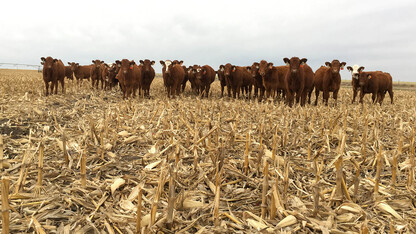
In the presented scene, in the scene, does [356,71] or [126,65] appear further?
[356,71]

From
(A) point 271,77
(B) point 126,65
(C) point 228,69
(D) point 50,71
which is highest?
(C) point 228,69

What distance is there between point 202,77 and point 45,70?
29.3ft

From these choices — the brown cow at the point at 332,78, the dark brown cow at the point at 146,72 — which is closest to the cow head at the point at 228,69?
the dark brown cow at the point at 146,72

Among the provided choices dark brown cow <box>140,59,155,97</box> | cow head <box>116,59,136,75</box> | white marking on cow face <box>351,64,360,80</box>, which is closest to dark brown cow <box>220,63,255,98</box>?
dark brown cow <box>140,59,155,97</box>

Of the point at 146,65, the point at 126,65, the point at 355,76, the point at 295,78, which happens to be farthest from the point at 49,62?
the point at 355,76

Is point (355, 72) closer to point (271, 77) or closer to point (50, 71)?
point (271, 77)

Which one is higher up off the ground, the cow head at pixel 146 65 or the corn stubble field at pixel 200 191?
the cow head at pixel 146 65

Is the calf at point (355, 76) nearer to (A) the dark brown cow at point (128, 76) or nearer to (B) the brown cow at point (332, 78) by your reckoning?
(B) the brown cow at point (332, 78)

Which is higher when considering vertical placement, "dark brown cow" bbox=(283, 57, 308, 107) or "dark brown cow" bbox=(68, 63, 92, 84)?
"dark brown cow" bbox=(68, 63, 92, 84)

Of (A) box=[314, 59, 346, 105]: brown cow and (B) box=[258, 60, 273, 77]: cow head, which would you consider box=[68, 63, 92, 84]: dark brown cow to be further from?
(A) box=[314, 59, 346, 105]: brown cow

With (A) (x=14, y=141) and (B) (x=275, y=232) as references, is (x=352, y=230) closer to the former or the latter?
(B) (x=275, y=232)

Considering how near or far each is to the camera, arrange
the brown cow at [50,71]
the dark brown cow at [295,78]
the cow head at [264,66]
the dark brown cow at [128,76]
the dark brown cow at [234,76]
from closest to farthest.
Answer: the dark brown cow at [295,78] < the brown cow at [50,71] < the dark brown cow at [128,76] < the cow head at [264,66] < the dark brown cow at [234,76]

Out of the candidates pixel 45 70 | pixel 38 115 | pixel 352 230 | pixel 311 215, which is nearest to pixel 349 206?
pixel 352 230

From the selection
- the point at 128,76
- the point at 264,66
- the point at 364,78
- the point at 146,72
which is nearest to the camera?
the point at 128,76
